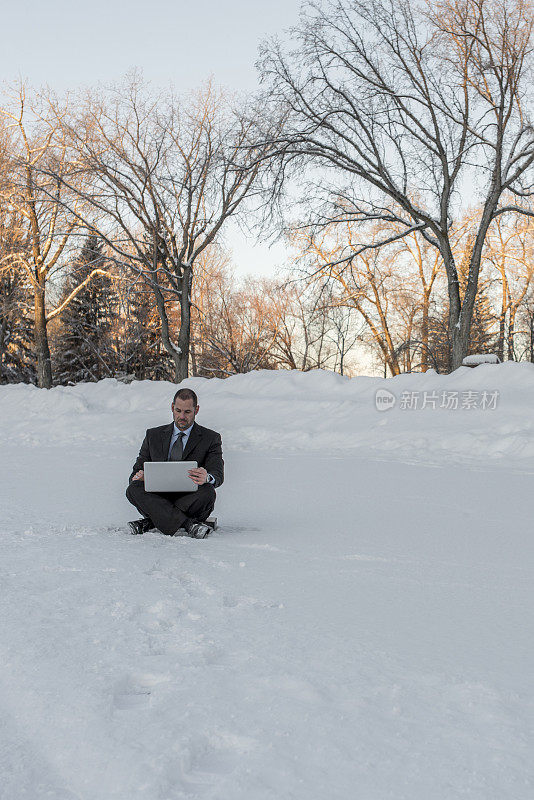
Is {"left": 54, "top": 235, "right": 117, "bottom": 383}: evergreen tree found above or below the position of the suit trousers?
above

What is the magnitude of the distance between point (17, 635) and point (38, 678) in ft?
1.46

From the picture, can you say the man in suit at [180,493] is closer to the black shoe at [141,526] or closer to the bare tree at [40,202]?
the black shoe at [141,526]

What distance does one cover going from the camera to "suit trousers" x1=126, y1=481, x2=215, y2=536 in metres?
5.11

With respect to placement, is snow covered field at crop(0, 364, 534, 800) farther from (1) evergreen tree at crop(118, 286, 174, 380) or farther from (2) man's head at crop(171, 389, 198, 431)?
(1) evergreen tree at crop(118, 286, 174, 380)

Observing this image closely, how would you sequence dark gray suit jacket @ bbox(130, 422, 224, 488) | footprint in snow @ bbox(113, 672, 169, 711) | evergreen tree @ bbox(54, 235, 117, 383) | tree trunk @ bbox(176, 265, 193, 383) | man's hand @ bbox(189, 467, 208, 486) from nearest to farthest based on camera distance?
footprint in snow @ bbox(113, 672, 169, 711) → man's hand @ bbox(189, 467, 208, 486) → dark gray suit jacket @ bbox(130, 422, 224, 488) → tree trunk @ bbox(176, 265, 193, 383) → evergreen tree @ bbox(54, 235, 117, 383)

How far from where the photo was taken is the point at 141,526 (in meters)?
5.23

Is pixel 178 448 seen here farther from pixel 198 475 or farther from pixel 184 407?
pixel 198 475

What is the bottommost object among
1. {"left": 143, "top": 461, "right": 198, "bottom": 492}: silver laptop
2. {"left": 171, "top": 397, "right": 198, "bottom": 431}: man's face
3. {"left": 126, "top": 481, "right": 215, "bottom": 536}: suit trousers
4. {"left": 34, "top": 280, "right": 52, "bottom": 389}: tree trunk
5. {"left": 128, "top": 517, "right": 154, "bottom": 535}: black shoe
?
{"left": 128, "top": 517, "right": 154, "bottom": 535}: black shoe

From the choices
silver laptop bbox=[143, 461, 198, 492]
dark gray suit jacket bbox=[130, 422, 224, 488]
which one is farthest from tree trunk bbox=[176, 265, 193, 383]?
silver laptop bbox=[143, 461, 198, 492]

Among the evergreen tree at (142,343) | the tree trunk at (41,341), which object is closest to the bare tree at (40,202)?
the tree trunk at (41,341)

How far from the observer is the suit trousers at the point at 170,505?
5105 millimetres

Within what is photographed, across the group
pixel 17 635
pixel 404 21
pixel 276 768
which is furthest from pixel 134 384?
pixel 276 768

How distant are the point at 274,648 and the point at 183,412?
2703mm

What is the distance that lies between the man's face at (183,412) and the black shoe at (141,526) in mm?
798
